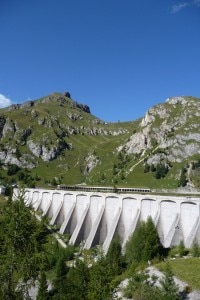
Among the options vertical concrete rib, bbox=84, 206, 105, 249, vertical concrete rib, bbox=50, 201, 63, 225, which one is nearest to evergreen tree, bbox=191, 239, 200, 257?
vertical concrete rib, bbox=84, 206, 105, 249

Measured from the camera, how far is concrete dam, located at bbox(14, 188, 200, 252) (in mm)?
56688

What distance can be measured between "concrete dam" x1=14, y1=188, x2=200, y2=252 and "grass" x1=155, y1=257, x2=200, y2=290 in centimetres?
790

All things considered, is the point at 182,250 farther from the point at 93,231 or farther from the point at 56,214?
the point at 56,214

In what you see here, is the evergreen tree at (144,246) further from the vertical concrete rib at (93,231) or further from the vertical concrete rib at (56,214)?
the vertical concrete rib at (56,214)

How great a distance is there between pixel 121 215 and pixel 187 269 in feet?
98.9

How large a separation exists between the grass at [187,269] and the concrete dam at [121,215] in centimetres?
790

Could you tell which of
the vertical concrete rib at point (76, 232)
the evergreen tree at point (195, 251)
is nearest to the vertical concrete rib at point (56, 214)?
the vertical concrete rib at point (76, 232)

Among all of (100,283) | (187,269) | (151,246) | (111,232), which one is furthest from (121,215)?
(100,283)

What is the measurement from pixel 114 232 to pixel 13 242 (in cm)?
4262

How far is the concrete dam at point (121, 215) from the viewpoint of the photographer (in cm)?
5669

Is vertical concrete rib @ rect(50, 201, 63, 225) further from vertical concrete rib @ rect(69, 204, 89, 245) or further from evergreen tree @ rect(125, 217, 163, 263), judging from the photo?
evergreen tree @ rect(125, 217, 163, 263)

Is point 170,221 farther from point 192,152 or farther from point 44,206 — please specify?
point 192,152

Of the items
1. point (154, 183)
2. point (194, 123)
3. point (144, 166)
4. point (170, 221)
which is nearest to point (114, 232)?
point (170, 221)

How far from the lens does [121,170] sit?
19412 cm
